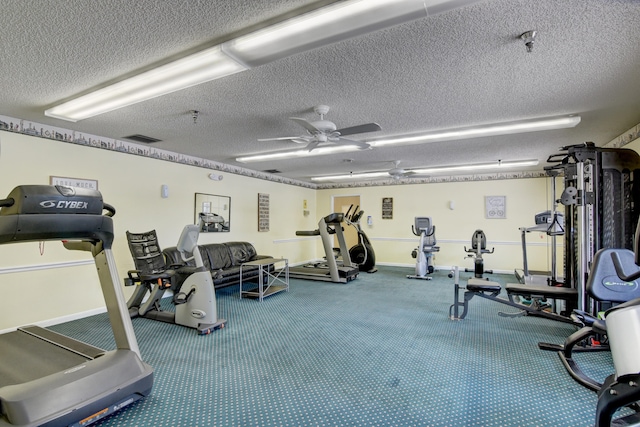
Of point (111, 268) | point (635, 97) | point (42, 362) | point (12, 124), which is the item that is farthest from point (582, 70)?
point (12, 124)

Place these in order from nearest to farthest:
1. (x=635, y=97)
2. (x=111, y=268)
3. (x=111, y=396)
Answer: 1. (x=111, y=396)
2. (x=111, y=268)
3. (x=635, y=97)

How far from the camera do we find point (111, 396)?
1.96m

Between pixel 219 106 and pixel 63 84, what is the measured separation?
4.26 feet

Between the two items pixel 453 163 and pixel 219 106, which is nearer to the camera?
pixel 219 106

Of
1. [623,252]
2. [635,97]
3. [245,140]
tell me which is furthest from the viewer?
[245,140]

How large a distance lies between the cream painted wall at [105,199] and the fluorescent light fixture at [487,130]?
3.50 meters

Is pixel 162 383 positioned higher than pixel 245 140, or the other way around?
pixel 245 140

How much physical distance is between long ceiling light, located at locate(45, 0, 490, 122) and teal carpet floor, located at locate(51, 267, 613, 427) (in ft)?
7.81

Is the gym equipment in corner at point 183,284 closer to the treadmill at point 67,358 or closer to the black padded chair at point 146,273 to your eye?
the black padded chair at point 146,273

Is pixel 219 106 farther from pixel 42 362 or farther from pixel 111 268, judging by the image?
pixel 42 362

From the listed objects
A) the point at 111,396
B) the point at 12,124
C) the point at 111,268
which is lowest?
the point at 111,396

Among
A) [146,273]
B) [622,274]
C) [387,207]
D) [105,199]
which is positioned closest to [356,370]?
[622,274]

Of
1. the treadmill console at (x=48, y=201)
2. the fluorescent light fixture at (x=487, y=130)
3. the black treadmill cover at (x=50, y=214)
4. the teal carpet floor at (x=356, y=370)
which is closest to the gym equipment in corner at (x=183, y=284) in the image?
the teal carpet floor at (x=356, y=370)

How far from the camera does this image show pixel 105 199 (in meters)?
4.36
